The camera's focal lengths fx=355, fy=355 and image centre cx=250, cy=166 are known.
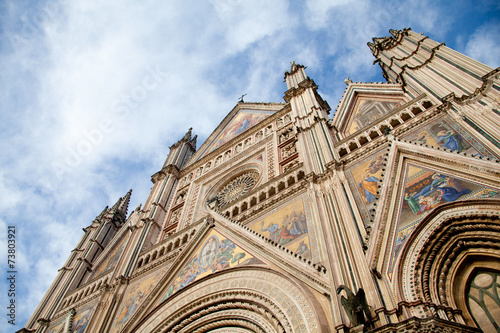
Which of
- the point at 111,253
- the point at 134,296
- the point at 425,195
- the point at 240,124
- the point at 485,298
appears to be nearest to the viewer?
the point at 485,298

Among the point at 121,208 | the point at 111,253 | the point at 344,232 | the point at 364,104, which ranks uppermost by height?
the point at 121,208

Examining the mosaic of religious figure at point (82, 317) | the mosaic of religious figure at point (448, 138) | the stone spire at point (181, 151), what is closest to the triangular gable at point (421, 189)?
the mosaic of religious figure at point (448, 138)

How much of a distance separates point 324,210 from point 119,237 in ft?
32.0

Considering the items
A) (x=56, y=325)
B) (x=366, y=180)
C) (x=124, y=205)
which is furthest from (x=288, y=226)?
(x=124, y=205)

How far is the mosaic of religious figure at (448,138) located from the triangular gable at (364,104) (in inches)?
90.9

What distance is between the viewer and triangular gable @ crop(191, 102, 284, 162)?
640 inches

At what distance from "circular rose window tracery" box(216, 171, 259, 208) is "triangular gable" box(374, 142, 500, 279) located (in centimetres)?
623

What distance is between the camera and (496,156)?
5793 mm

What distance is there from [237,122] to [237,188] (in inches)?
220

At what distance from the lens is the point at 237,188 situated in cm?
1276

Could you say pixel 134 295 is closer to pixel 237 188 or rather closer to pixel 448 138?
pixel 237 188

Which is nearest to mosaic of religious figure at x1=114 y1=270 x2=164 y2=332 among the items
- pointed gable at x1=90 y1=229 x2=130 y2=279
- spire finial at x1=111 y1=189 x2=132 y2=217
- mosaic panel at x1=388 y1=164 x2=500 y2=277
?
pointed gable at x1=90 y1=229 x2=130 y2=279

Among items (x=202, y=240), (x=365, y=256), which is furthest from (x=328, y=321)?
Result: (x=202, y=240)

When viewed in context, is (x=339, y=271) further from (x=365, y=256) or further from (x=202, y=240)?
(x=202, y=240)
